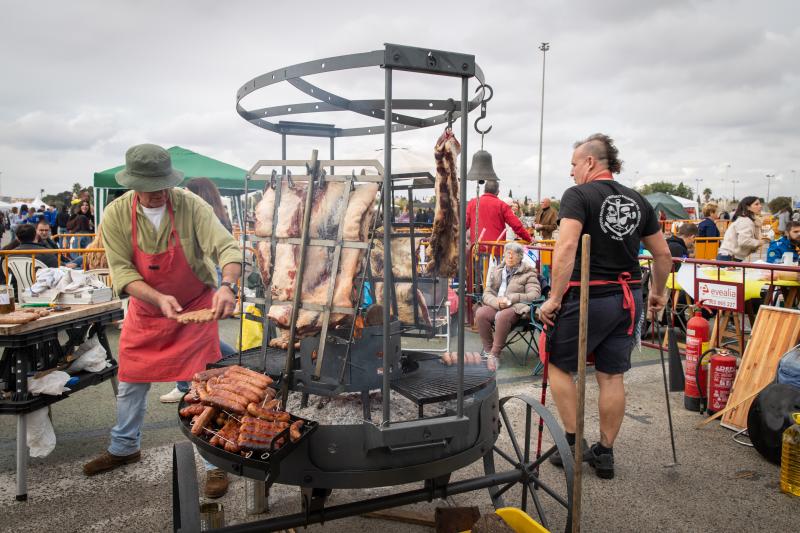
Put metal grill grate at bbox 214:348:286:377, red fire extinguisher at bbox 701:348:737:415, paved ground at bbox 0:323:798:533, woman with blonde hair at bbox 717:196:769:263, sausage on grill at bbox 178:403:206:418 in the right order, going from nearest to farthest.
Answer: sausage on grill at bbox 178:403:206:418 → metal grill grate at bbox 214:348:286:377 → paved ground at bbox 0:323:798:533 → red fire extinguisher at bbox 701:348:737:415 → woman with blonde hair at bbox 717:196:769:263

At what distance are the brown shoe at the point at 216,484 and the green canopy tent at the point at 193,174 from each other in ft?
26.6

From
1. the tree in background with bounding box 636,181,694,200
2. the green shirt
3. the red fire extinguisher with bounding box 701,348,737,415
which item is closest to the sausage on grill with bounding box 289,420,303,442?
Answer: the green shirt

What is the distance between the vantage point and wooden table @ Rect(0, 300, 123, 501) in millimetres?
3475

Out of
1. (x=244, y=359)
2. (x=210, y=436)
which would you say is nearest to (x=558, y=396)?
(x=244, y=359)

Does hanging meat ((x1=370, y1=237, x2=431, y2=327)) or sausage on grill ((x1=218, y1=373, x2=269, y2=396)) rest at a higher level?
hanging meat ((x1=370, y1=237, x2=431, y2=327))

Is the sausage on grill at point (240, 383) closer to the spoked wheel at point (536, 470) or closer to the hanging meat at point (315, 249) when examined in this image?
the hanging meat at point (315, 249)

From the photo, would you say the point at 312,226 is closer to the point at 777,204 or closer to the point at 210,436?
the point at 210,436

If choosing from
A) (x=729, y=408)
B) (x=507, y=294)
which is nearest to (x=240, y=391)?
(x=729, y=408)

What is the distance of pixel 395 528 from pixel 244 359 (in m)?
1.34

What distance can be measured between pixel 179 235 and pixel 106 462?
1686mm

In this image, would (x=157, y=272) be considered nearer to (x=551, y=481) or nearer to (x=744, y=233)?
(x=551, y=481)

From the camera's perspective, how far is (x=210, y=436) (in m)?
2.32

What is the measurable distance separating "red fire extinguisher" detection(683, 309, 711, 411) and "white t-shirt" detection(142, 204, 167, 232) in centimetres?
448

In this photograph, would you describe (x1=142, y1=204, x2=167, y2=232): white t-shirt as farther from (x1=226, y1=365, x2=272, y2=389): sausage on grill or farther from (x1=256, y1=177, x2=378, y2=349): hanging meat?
(x1=226, y1=365, x2=272, y2=389): sausage on grill
